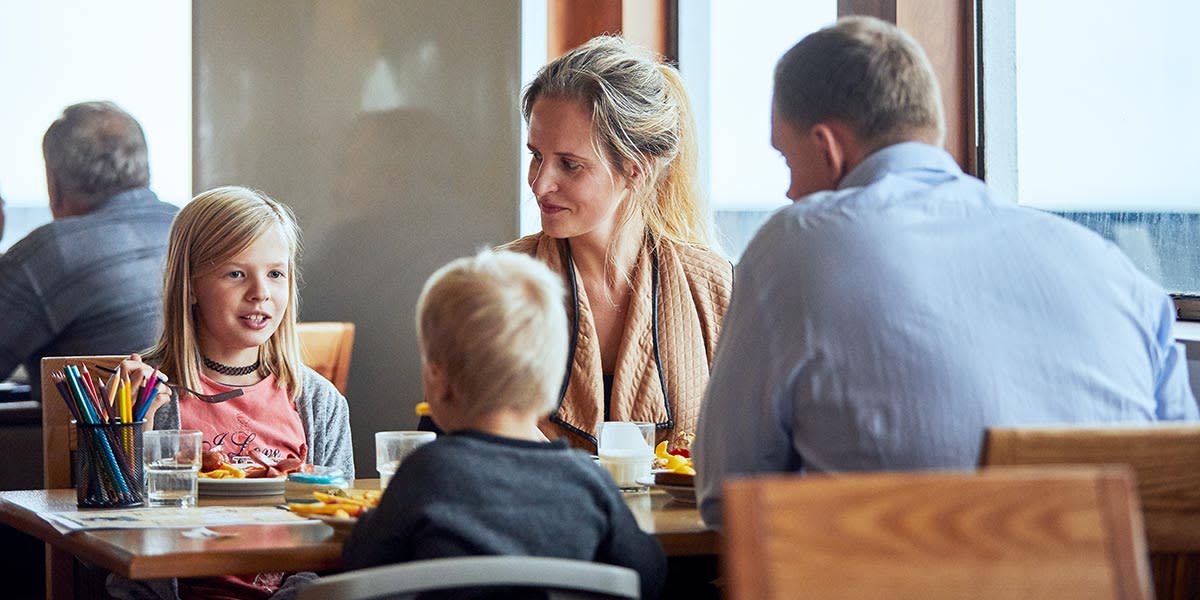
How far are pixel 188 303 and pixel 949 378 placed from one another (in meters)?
1.51

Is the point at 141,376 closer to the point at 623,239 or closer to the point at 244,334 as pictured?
the point at 244,334

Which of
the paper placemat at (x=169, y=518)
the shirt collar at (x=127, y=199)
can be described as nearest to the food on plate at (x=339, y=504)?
the paper placemat at (x=169, y=518)

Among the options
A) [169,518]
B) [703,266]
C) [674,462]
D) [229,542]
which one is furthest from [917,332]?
[703,266]

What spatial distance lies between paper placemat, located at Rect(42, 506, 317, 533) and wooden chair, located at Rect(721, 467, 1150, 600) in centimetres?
93

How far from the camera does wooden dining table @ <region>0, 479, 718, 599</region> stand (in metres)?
1.47

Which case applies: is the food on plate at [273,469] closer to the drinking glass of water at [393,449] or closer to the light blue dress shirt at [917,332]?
the drinking glass of water at [393,449]

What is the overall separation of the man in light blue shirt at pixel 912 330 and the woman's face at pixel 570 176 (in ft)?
3.54

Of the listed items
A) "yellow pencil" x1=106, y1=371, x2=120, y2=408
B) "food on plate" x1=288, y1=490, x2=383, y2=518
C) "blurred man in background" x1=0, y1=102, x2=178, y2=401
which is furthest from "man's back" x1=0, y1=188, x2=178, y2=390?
"food on plate" x1=288, y1=490, x2=383, y2=518

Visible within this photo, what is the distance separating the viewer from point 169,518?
1.75m

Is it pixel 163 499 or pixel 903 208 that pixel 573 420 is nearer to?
pixel 163 499

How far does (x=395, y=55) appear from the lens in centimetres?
400

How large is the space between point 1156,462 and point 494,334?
2.30 feet

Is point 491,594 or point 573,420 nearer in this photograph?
point 491,594

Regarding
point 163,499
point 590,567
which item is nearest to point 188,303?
point 163,499
